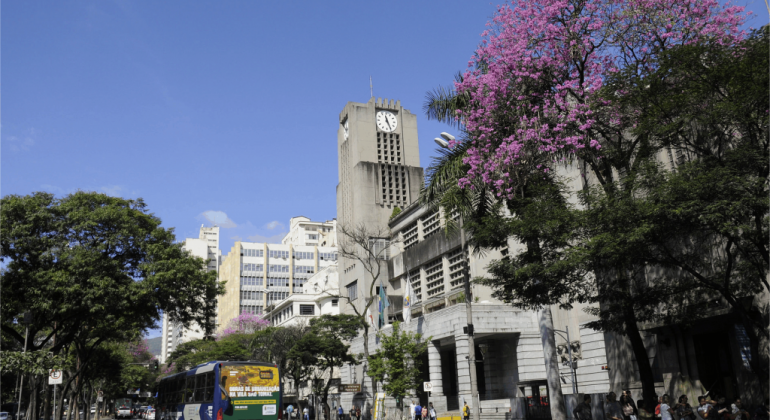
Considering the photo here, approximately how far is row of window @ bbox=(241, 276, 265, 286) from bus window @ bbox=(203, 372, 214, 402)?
10416cm

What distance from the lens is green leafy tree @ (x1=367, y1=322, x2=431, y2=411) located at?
119 ft

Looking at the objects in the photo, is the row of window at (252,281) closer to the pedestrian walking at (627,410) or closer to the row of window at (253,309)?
the row of window at (253,309)

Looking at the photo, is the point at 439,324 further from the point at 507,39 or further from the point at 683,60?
the point at 683,60

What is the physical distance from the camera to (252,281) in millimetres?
125875

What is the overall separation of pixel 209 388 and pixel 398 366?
15989mm

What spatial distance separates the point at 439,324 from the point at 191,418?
1792cm

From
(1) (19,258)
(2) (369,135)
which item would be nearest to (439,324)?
(1) (19,258)

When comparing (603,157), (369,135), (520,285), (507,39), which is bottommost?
(520,285)

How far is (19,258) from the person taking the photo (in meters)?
26.4

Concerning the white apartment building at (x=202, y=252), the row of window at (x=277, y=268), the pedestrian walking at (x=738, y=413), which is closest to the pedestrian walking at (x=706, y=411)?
the pedestrian walking at (x=738, y=413)

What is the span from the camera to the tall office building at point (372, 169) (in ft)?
203

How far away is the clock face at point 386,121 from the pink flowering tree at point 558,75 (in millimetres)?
47972

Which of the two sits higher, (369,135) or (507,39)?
(369,135)

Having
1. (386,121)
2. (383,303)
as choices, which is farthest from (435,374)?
(386,121)
